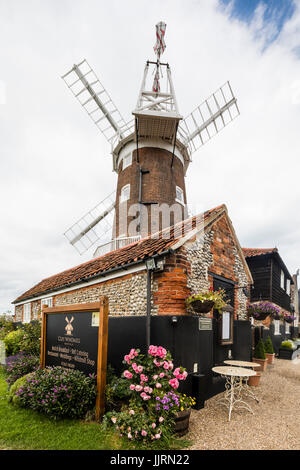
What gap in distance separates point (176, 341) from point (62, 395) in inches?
97.0

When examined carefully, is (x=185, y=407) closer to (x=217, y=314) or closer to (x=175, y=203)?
(x=217, y=314)

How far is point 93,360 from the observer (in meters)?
5.76

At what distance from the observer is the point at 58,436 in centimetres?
467

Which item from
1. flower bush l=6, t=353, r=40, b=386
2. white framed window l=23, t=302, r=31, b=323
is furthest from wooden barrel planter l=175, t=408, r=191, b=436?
white framed window l=23, t=302, r=31, b=323

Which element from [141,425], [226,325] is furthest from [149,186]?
[141,425]

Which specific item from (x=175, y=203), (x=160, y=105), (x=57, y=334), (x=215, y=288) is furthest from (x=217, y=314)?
(x=160, y=105)

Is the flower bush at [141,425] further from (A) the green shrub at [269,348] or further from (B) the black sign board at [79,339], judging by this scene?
(A) the green shrub at [269,348]

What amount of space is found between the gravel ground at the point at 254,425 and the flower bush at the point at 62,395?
2.01 meters

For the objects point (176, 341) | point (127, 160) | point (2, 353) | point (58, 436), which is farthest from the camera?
point (127, 160)

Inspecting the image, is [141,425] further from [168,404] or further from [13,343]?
[13,343]

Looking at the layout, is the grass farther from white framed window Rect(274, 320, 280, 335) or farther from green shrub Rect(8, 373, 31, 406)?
white framed window Rect(274, 320, 280, 335)

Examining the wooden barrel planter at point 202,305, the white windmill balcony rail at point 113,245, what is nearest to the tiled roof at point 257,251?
the white windmill balcony rail at point 113,245

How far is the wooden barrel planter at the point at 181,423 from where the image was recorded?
4879 millimetres

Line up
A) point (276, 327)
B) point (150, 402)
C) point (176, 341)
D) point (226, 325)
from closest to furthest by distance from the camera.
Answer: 1. point (150, 402)
2. point (176, 341)
3. point (226, 325)
4. point (276, 327)
